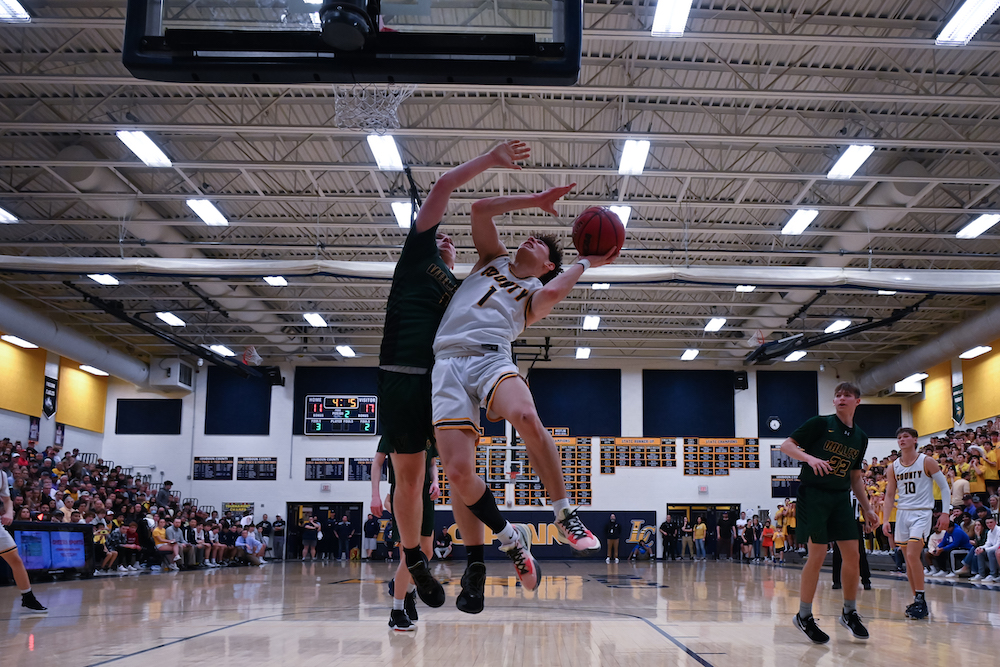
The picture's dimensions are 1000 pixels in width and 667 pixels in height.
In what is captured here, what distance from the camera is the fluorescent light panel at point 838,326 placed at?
81.4 ft

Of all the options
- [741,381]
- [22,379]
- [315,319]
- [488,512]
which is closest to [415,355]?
[488,512]

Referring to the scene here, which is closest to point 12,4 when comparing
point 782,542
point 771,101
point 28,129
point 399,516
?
point 28,129

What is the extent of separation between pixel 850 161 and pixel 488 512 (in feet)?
44.6

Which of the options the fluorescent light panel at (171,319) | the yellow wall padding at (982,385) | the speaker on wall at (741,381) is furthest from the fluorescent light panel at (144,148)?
the yellow wall padding at (982,385)

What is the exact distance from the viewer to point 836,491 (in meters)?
7.27

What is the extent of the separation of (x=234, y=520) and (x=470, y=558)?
2622 cm

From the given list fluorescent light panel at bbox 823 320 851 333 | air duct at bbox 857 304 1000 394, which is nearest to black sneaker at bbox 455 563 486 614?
air duct at bbox 857 304 1000 394

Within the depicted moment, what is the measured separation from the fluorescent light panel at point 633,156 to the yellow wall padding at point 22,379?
64.1ft

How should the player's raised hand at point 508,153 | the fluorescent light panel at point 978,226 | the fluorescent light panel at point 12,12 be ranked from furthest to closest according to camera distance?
1. the fluorescent light panel at point 978,226
2. the fluorescent light panel at point 12,12
3. the player's raised hand at point 508,153

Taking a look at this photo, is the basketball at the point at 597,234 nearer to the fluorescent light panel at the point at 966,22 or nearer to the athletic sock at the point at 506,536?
the athletic sock at the point at 506,536

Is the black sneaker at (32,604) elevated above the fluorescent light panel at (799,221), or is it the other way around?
the fluorescent light panel at (799,221)

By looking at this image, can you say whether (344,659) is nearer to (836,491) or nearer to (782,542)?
(836,491)

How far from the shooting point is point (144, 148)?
15.2m

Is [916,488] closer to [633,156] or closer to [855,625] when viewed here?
[855,625]
